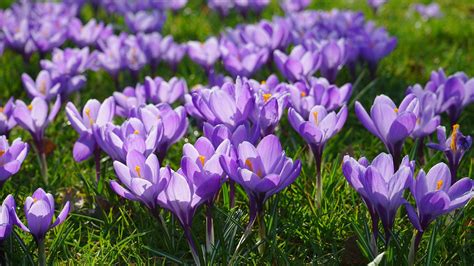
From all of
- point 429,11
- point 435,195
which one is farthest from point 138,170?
point 429,11

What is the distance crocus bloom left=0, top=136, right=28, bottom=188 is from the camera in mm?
2168

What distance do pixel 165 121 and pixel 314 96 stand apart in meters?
0.67

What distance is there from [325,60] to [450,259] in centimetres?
139

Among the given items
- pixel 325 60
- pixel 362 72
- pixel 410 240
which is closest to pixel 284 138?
pixel 325 60

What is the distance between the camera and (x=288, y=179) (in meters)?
1.95

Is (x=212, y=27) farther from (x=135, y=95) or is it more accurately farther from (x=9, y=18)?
(x=135, y=95)

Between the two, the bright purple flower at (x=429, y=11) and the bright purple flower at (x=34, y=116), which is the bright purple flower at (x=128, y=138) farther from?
the bright purple flower at (x=429, y=11)

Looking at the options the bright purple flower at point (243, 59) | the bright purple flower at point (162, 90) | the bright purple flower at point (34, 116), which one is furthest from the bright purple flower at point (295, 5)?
the bright purple flower at point (34, 116)

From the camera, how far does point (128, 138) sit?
7.05ft

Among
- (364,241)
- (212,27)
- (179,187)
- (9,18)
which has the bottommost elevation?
(212,27)

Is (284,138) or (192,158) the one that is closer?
(192,158)

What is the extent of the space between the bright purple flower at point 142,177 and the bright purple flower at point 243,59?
1333 mm

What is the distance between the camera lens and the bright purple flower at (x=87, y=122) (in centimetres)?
241

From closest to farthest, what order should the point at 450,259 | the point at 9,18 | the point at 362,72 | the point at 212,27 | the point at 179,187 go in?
the point at 179,187 → the point at 450,259 → the point at 362,72 → the point at 9,18 → the point at 212,27
